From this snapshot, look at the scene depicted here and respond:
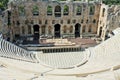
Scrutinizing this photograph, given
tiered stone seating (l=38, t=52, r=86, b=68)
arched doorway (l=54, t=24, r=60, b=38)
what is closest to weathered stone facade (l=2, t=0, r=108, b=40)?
arched doorway (l=54, t=24, r=60, b=38)

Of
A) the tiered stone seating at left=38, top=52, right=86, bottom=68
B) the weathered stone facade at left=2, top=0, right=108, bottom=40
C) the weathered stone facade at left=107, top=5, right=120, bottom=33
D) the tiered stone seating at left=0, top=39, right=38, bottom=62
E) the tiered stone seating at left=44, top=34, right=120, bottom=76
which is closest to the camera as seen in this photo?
the tiered stone seating at left=44, top=34, right=120, bottom=76

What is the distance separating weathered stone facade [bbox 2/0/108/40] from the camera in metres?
50.6

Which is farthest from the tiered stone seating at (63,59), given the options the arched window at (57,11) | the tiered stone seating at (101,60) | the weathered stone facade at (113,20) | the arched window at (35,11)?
the arched window at (57,11)

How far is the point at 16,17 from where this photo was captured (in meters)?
50.8

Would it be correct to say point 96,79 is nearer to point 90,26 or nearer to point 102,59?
point 102,59

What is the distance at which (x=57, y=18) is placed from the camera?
52.1 m

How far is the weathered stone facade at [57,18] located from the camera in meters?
50.6

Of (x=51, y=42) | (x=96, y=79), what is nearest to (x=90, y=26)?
(x=51, y=42)

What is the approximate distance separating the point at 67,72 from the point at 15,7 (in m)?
24.0

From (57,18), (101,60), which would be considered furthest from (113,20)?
(101,60)

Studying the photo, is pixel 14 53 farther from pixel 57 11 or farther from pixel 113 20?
pixel 113 20

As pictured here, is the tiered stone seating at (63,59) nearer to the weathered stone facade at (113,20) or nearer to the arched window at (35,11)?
the weathered stone facade at (113,20)

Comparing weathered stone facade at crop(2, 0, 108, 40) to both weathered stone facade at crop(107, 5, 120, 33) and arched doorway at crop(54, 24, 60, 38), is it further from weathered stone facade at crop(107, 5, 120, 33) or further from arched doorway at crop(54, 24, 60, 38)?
weathered stone facade at crop(107, 5, 120, 33)

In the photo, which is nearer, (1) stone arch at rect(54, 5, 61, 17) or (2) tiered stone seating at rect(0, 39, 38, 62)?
(2) tiered stone seating at rect(0, 39, 38, 62)
